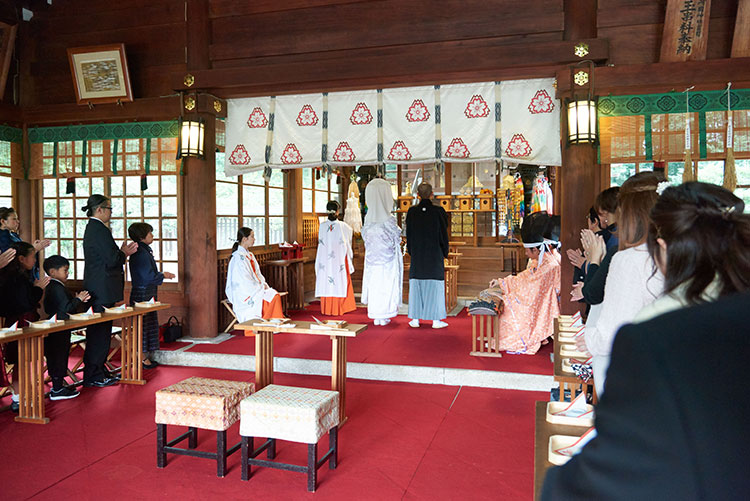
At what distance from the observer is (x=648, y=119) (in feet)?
17.8

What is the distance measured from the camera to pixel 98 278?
5.31m

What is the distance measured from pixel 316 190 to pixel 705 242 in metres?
9.62

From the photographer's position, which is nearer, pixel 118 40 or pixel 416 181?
pixel 118 40

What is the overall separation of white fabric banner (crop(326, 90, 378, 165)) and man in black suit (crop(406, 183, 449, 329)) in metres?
1.07

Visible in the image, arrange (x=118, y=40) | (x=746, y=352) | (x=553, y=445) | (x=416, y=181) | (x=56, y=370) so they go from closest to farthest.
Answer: (x=746, y=352), (x=553, y=445), (x=56, y=370), (x=118, y=40), (x=416, y=181)

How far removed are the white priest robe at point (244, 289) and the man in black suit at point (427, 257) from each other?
1.86 metres

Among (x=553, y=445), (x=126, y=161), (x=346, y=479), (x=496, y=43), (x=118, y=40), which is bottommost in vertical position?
(x=346, y=479)

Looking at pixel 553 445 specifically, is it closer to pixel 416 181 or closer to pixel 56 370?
pixel 56 370

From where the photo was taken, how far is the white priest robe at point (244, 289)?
6512mm

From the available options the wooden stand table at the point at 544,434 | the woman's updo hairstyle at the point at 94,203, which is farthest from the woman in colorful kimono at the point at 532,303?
the woman's updo hairstyle at the point at 94,203

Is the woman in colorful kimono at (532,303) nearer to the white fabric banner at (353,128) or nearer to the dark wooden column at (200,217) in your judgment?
the white fabric banner at (353,128)

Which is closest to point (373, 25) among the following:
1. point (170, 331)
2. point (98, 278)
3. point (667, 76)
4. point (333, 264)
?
point (667, 76)

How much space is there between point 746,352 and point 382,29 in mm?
5737

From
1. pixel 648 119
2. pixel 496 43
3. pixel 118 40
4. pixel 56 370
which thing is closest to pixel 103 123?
pixel 118 40
